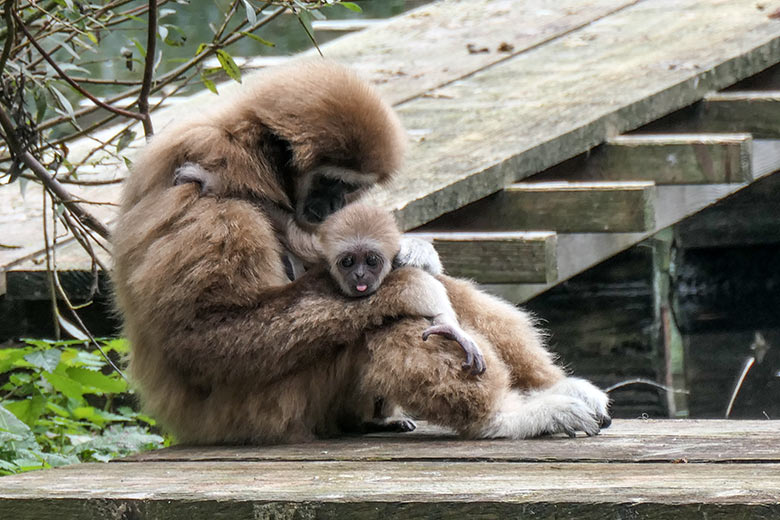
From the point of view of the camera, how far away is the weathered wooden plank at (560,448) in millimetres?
3900

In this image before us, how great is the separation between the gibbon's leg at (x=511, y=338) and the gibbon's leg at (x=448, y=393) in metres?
0.31

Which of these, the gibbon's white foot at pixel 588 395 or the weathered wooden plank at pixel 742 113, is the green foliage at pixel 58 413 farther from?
the weathered wooden plank at pixel 742 113

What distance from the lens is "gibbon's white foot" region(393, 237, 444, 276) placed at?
4.82 m

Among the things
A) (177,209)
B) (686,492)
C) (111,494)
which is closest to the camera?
(686,492)

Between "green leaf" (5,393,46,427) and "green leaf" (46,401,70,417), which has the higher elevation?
"green leaf" (5,393,46,427)

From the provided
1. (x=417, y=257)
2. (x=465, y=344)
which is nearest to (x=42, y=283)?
(x=417, y=257)

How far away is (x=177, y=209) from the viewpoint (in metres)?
4.39

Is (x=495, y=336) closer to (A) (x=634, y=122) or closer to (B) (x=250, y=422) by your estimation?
(B) (x=250, y=422)

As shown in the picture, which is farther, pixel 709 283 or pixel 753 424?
pixel 709 283

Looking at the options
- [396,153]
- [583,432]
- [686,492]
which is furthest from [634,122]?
[686,492]

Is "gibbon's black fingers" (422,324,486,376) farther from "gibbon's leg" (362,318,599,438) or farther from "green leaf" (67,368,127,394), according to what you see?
"green leaf" (67,368,127,394)

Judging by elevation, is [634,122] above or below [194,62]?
below

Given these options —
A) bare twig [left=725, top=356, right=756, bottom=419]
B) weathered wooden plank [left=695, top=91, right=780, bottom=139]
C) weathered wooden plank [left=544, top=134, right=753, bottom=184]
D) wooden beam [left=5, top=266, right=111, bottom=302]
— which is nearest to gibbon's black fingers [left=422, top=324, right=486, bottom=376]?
wooden beam [left=5, top=266, right=111, bottom=302]

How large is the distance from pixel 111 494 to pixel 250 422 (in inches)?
44.3
